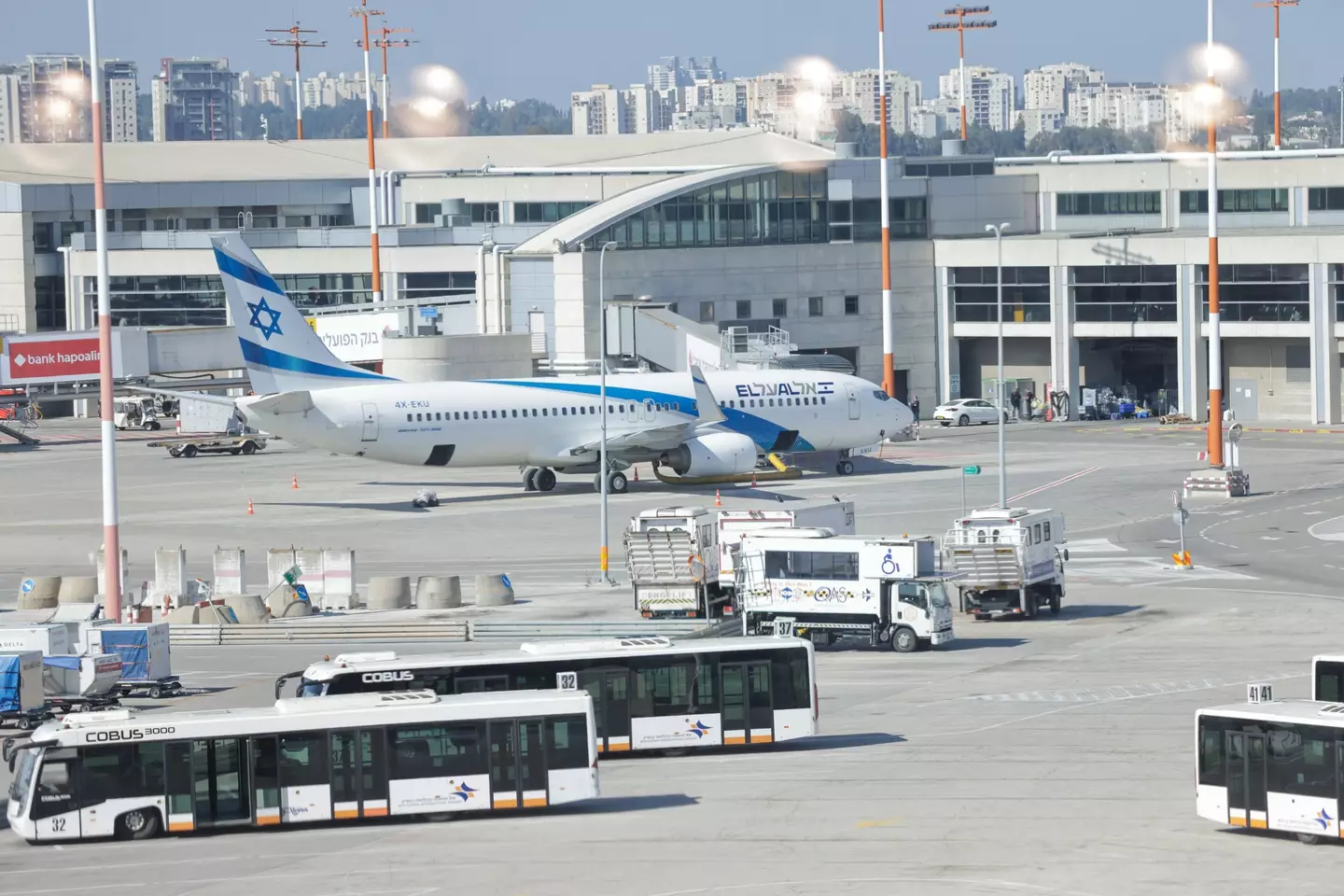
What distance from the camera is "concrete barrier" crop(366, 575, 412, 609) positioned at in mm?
57688

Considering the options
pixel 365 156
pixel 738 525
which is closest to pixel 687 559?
pixel 738 525

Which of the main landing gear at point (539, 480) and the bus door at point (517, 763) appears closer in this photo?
the bus door at point (517, 763)

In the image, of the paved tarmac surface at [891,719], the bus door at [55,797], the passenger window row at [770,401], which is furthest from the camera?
the passenger window row at [770,401]

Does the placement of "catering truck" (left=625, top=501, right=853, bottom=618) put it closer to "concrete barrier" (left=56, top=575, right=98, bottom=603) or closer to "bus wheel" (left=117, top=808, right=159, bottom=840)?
"concrete barrier" (left=56, top=575, right=98, bottom=603)

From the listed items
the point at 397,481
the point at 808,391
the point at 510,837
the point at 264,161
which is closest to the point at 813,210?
the point at 808,391

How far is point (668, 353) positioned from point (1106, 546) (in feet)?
116

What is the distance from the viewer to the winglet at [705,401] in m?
80.4

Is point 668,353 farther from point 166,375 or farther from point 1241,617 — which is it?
point 1241,617

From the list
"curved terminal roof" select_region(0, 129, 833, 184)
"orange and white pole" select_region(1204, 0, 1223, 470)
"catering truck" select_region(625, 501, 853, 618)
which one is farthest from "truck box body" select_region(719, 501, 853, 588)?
"curved terminal roof" select_region(0, 129, 833, 184)

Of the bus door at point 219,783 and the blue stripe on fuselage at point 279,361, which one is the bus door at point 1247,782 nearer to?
the bus door at point 219,783

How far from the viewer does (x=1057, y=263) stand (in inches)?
4400

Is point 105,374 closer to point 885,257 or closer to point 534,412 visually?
point 534,412

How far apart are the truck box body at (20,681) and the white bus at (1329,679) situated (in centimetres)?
2435

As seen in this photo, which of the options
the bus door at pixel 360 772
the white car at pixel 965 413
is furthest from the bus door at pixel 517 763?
the white car at pixel 965 413
